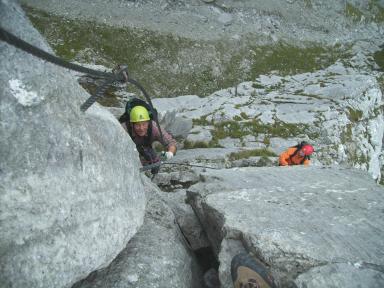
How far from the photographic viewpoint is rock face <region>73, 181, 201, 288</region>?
16.4 ft

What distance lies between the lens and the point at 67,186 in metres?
3.91

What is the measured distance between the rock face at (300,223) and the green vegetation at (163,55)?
75.8 feet

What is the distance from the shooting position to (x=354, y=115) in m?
26.4

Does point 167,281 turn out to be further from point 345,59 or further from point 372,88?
point 345,59

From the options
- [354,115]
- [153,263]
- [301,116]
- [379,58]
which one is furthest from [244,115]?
[379,58]

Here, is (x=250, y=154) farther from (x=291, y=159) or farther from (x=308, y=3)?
(x=308, y=3)

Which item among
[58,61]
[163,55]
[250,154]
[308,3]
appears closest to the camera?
[58,61]

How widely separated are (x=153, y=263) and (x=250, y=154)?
14060 millimetres

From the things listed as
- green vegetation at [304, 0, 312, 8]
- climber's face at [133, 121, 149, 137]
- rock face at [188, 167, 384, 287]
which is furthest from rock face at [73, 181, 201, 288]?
green vegetation at [304, 0, 312, 8]

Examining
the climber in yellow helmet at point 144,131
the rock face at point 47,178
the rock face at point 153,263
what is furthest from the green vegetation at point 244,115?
the rock face at point 47,178

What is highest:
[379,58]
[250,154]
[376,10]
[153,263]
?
[376,10]

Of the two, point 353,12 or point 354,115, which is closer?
point 354,115

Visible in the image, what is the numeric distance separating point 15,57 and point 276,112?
24824mm

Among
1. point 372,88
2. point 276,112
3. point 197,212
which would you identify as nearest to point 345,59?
point 372,88
